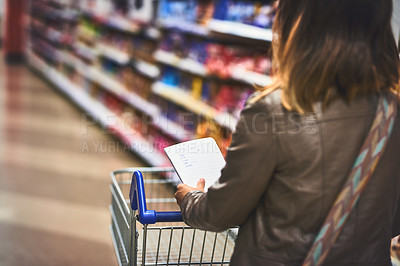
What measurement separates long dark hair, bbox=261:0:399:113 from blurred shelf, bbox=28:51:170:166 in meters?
3.43

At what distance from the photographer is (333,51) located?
1.06 meters

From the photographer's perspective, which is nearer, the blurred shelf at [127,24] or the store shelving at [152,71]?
the store shelving at [152,71]

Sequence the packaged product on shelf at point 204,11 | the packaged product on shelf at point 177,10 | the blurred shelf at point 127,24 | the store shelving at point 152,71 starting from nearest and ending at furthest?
the store shelving at point 152,71 < the packaged product on shelf at point 204,11 < the packaged product on shelf at point 177,10 < the blurred shelf at point 127,24

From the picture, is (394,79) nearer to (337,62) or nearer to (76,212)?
(337,62)

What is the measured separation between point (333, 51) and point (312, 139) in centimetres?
21

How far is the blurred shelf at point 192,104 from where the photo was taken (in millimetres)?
3664

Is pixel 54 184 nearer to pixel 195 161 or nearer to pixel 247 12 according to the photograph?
pixel 247 12

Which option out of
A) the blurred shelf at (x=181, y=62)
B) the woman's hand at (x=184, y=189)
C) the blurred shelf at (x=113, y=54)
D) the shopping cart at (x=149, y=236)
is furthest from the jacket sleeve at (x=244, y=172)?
the blurred shelf at (x=113, y=54)

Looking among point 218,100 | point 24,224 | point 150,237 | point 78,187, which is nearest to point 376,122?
point 150,237

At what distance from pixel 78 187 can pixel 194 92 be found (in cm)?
146

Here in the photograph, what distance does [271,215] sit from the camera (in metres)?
1.15

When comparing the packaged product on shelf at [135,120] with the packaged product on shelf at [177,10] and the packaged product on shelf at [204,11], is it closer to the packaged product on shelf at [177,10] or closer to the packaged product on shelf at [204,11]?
the packaged product on shelf at [177,10]

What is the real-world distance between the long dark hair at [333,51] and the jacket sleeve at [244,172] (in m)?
0.07

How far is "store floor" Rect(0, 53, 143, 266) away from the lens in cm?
322
